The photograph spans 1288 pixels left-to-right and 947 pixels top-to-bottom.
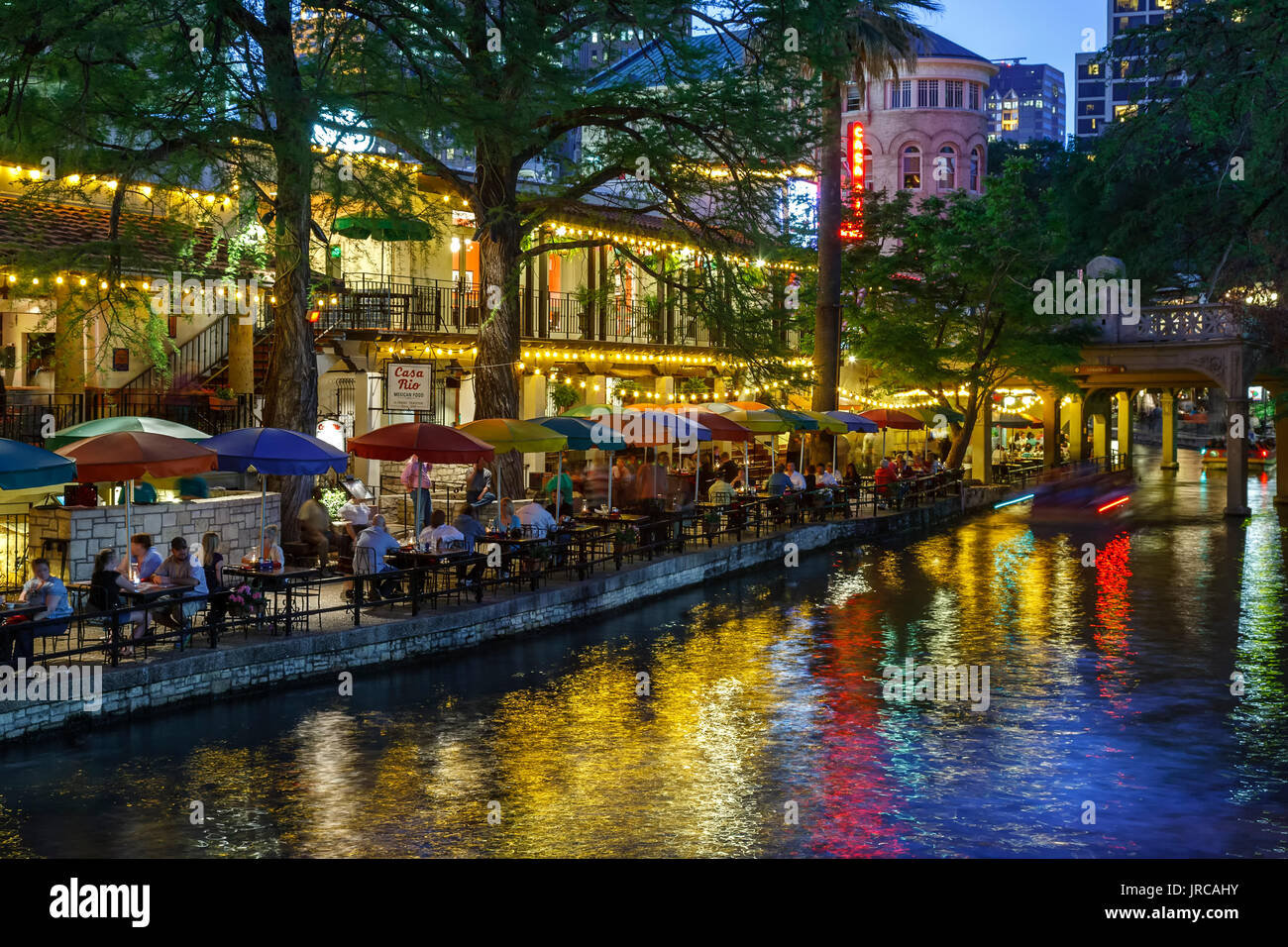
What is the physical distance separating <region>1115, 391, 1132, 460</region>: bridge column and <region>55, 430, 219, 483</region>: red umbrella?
59.4 meters

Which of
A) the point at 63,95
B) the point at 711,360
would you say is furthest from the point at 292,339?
the point at 711,360

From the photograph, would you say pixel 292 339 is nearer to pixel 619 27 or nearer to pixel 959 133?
pixel 619 27

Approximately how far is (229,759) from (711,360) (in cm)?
3352

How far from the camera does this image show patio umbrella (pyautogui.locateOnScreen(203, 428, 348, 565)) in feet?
55.3

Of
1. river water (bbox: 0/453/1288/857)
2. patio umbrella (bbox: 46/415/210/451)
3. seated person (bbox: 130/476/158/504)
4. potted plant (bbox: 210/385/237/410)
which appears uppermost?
potted plant (bbox: 210/385/237/410)

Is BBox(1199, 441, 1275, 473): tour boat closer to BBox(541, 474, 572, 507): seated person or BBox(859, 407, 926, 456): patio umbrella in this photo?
BBox(859, 407, 926, 456): patio umbrella

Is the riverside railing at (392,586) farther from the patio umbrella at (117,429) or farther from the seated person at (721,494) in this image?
the patio umbrella at (117,429)

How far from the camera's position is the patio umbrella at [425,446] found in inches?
744

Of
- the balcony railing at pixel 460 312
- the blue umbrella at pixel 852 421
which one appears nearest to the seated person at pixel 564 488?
the balcony railing at pixel 460 312

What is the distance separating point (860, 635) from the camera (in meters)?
19.4

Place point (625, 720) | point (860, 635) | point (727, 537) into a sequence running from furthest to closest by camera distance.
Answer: point (727, 537) → point (860, 635) → point (625, 720)

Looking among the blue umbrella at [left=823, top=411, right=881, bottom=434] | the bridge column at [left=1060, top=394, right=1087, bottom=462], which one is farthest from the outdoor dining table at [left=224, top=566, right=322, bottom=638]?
the bridge column at [left=1060, top=394, right=1087, bottom=462]

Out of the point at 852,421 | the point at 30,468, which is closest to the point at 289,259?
the point at 30,468

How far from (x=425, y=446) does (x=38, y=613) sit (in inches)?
237
